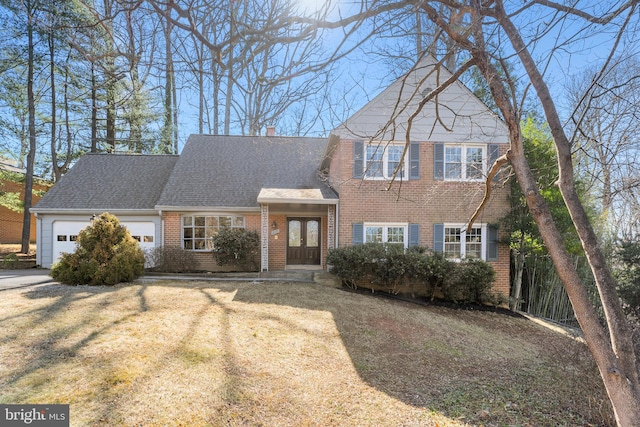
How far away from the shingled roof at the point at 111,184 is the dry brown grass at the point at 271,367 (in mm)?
6522

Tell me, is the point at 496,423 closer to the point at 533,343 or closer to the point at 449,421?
the point at 449,421

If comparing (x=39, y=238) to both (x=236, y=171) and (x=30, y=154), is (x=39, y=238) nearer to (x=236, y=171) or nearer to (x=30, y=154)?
(x=30, y=154)

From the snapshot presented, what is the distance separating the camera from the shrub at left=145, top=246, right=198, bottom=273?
38.6ft

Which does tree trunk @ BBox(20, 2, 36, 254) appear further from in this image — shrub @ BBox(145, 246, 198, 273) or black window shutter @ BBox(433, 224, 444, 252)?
black window shutter @ BBox(433, 224, 444, 252)

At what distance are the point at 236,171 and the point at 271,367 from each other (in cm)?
1106

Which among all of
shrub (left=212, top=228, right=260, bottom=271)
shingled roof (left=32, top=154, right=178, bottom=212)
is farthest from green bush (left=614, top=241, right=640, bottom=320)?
shingled roof (left=32, top=154, right=178, bottom=212)

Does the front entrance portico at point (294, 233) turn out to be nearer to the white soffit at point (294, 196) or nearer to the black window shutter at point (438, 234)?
the white soffit at point (294, 196)

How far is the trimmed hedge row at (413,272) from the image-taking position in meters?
9.41

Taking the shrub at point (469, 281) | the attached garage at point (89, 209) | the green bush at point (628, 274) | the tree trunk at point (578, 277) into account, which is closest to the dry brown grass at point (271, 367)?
the tree trunk at point (578, 277)

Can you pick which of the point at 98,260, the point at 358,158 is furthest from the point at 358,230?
the point at 98,260

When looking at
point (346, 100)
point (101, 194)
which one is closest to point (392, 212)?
point (346, 100)

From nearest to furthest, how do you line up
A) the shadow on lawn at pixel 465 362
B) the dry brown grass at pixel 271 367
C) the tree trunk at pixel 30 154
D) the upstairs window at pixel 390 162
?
the dry brown grass at pixel 271 367, the shadow on lawn at pixel 465 362, the upstairs window at pixel 390 162, the tree trunk at pixel 30 154

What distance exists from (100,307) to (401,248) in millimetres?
7743

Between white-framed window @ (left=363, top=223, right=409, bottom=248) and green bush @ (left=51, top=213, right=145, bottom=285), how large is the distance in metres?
7.37
